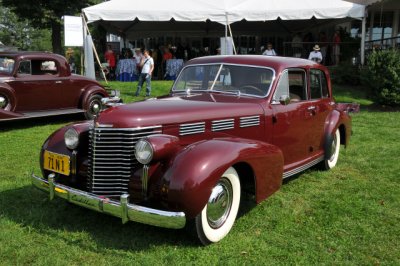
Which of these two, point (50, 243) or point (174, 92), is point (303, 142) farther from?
point (50, 243)

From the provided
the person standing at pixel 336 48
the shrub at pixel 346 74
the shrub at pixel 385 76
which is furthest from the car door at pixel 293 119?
the person standing at pixel 336 48

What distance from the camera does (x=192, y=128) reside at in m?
4.02

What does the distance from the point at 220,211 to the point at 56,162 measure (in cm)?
166

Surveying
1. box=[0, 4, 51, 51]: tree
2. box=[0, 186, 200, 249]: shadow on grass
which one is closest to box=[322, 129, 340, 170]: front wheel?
box=[0, 186, 200, 249]: shadow on grass

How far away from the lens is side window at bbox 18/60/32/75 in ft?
29.9

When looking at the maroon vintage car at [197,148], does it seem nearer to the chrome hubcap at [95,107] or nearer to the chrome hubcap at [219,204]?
the chrome hubcap at [219,204]

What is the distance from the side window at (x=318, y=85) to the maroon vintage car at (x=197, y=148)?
15cm

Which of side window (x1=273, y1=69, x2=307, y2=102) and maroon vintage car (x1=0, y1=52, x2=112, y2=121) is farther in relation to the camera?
maroon vintage car (x1=0, y1=52, x2=112, y2=121)

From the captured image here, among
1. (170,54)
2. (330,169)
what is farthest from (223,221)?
(170,54)

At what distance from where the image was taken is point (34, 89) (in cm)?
920

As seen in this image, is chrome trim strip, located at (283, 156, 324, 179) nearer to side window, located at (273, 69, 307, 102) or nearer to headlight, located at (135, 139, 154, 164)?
side window, located at (273, 69, 307, 102)

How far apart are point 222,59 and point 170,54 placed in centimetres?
1363

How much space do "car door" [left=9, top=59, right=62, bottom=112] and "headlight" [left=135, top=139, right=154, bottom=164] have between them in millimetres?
6459

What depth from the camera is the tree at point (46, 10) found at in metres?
25.5
